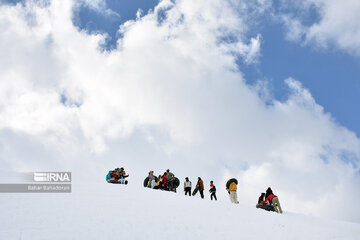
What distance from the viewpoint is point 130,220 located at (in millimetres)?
12398

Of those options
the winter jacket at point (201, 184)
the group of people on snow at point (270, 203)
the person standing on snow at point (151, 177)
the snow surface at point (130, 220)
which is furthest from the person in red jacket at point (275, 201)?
the person standing on snow at point (151, 177)

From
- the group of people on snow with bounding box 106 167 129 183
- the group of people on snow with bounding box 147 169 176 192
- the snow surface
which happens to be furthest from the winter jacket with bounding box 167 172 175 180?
the snow surface

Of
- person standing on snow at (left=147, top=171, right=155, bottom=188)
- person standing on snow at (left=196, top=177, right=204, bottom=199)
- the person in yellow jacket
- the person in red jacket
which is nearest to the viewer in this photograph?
the person in red jacket

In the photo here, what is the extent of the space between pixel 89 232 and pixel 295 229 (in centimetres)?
934

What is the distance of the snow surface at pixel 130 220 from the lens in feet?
35.1

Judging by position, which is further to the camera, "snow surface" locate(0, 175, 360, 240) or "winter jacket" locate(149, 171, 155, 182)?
"winter jacket" locate(149, 171, 155, 182)

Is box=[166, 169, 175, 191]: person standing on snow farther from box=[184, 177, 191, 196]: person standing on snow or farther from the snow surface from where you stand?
the snow surface

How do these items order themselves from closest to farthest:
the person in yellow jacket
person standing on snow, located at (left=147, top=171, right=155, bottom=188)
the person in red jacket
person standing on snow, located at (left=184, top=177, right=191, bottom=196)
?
the person in red jacket, the person in yellow jacket, person standing on snow, located at (left=184, top=177, right=191, bottom=196), person standing on snow, located at (left=147, top=171, right=155, bottom=188)

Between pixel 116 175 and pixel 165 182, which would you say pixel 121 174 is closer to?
pixel 116 175

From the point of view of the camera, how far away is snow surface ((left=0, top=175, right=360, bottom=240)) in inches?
421

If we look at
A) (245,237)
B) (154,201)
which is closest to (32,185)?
(154,201)

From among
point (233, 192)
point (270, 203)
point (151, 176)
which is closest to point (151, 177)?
point (151, 176)

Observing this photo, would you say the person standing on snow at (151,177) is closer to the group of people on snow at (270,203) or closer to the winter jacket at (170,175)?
the winter jacket at (170,175)

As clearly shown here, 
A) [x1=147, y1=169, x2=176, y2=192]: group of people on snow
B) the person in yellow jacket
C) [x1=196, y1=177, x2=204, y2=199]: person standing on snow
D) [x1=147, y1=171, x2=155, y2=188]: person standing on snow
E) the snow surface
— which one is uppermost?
[x1=147, y1=171, x2=155, y2=188]: person standing on snow
